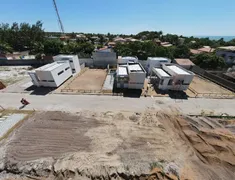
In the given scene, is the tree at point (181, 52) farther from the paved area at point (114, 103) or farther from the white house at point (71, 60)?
the white house at point (71, 60)

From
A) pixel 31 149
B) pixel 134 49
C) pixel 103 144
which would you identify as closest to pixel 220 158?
pixel 103 144

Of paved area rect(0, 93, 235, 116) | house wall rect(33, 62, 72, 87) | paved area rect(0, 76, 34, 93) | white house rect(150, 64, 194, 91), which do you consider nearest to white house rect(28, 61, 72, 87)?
house wall rect(33, 62, 72, 87)

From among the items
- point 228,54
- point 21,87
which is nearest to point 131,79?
point 21,87

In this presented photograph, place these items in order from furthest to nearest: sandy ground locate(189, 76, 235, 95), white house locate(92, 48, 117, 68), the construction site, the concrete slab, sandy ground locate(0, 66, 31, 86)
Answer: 1. white house locate(92, 48, 117, 68)
2. sandy ground locate(0, 66, 31, 86)
3. sandy ground locate(189, 76, 235, 95)
4. the concrete slab
5. the construction site

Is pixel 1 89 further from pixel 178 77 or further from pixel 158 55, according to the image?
pixel 158 55

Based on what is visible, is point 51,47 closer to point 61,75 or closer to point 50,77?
point 61,75

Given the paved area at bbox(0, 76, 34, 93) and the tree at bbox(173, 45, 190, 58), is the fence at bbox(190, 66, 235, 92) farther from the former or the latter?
the paved area at bbox(0, 76, 34, 93)
